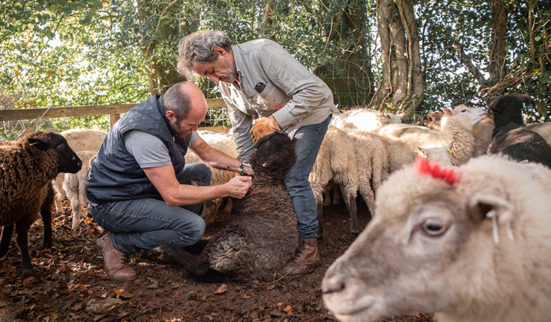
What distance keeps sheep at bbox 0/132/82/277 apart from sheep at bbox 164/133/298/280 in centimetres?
159

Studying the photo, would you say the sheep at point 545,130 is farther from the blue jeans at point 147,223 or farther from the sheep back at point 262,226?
the blue jeans at point 147,223

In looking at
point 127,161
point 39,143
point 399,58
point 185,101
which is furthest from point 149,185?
point 399,58

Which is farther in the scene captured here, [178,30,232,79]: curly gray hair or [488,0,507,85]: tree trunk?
[488,0,507,85]: tree trunk

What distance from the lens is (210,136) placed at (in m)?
5.75

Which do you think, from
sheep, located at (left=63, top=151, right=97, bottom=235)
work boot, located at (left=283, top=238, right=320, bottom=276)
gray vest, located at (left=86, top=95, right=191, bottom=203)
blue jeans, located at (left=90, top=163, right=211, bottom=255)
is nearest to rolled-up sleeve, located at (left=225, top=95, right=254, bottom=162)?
gray vest, located at (left=86, top=95, right=191, bottom=203)

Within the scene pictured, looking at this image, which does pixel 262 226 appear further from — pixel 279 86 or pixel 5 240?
pixel 5 240

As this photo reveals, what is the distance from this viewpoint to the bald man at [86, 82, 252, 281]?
3.31 m

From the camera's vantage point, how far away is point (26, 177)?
3900mm

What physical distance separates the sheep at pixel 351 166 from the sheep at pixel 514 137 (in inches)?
61.7

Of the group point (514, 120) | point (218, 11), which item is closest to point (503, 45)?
point (514, 120)

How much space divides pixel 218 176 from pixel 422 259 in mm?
3900

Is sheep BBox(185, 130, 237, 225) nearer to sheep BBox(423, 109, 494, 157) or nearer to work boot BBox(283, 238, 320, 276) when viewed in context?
work boot BBox(283, 238, 320, 276)

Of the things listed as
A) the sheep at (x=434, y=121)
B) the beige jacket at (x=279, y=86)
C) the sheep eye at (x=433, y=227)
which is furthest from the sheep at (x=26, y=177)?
the sheep at (x=434, y=121)

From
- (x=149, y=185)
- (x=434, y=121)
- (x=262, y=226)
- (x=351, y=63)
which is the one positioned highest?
(x=351, y=63)
